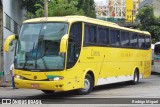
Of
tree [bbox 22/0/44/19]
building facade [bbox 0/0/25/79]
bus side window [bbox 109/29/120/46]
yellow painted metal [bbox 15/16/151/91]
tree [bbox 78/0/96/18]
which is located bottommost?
yellow painted metal [bbox 15/16/151/91]

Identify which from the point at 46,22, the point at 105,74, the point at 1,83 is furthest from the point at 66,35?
the point at 1,83

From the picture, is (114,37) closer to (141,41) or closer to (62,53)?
(141,41)

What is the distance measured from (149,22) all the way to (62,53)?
4121cm

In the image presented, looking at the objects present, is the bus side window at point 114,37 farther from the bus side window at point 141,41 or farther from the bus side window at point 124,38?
the bus side window at point 141,41

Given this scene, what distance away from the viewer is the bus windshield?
1597cm

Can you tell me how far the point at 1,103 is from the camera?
575 inches

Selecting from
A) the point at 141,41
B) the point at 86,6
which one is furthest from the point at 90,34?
the point at 86,6

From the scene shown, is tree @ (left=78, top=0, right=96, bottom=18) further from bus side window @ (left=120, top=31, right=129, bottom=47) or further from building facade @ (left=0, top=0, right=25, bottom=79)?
bus side window @ (left=120, top=31, right=129, bottom=47)

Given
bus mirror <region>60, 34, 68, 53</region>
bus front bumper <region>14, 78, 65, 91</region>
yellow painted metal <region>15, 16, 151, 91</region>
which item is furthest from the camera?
yellow painted metal <region>15, 16, 151, 91</region>

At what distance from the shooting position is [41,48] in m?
16.2

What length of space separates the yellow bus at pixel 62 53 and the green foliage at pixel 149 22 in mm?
36224

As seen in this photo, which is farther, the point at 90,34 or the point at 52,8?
the point at 52,8

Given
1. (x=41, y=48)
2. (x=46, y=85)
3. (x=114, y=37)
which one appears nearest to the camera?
(x=46, y=85)

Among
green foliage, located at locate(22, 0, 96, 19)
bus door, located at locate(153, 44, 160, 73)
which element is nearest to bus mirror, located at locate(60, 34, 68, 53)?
green foliage, located at locate(22, 0, 96, 19)
